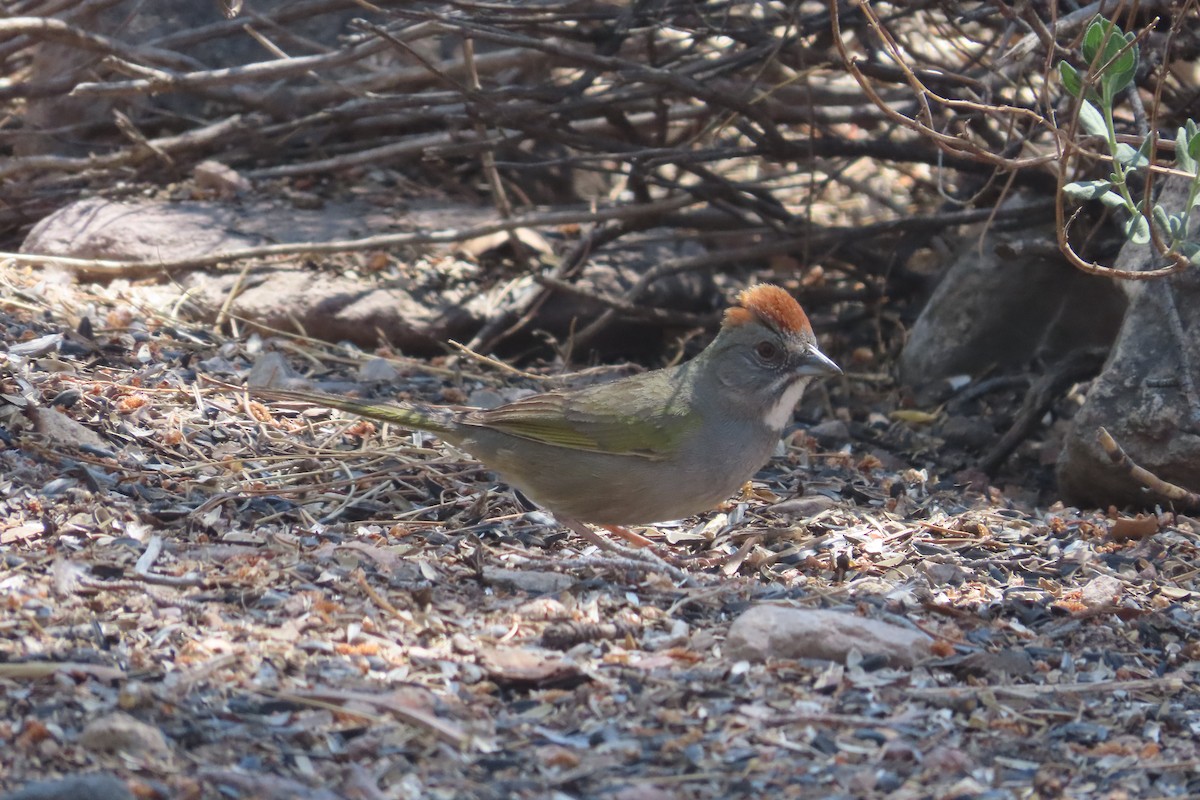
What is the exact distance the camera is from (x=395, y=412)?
435 centimetres

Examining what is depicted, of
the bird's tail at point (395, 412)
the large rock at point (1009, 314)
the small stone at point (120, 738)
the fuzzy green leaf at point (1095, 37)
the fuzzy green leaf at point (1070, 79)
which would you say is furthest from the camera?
the large rock at point (1009, 314)

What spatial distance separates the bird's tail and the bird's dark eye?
1.03m

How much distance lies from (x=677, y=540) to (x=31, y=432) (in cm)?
210

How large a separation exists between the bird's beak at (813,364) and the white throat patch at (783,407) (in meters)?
0.05

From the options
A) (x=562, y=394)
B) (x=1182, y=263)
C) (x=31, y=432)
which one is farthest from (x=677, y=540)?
(x=31, y=432)

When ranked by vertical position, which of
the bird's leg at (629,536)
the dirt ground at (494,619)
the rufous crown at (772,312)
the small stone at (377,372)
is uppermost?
the rufous crown at (772,312)

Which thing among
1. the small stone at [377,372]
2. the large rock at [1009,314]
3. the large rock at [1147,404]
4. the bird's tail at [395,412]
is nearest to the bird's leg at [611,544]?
the bird's tail at [395,412]

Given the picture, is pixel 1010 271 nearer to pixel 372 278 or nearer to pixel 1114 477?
pixel 1114 477

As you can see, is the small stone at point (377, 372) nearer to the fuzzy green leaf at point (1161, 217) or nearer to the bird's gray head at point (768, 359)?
the bird's gray head at point (768, 359)

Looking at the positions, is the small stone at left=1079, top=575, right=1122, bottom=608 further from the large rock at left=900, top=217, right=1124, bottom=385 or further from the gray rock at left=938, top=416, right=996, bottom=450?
the large rock at left=900, top=217, right=1124, bottom=385

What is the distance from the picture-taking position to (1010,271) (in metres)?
5.99

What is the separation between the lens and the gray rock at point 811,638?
10.7 feet

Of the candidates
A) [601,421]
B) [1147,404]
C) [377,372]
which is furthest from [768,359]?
[377,372]

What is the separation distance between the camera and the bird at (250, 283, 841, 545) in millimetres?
4145
